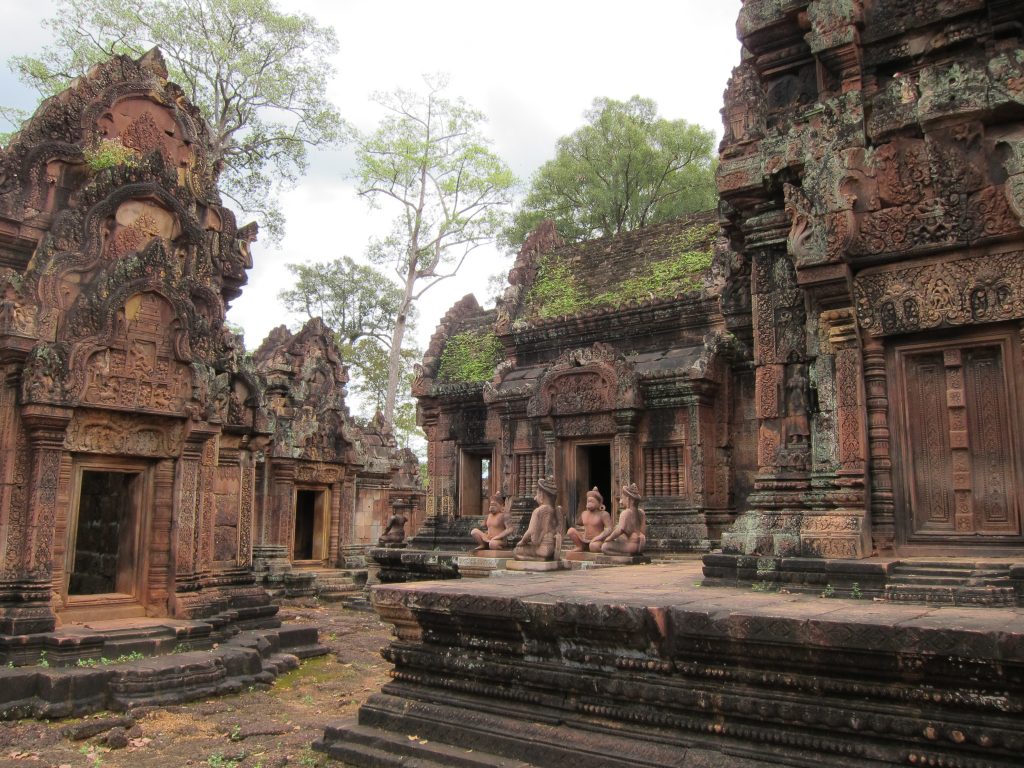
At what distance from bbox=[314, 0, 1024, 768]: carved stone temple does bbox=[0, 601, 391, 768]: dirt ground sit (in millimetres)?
879

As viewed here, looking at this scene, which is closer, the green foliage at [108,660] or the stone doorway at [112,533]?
the green foliage at [108,660]

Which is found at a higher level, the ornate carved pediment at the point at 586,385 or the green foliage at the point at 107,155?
the green foliage at the point at 107,155

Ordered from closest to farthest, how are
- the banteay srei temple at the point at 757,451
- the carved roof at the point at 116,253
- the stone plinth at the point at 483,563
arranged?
the banteay srei temple at the point at 757,451, the carved roof at the point at 116,253, the stone plinth at the point at 483,563

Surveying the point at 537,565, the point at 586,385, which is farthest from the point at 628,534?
the point at 586,385

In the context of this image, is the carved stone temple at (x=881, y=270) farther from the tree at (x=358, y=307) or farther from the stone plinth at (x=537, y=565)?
the tree at (x=358, y=307)

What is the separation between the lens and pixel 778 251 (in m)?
6.56

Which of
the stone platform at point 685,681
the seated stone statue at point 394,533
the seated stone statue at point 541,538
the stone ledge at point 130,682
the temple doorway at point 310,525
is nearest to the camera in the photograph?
the stone platform at point 685,681

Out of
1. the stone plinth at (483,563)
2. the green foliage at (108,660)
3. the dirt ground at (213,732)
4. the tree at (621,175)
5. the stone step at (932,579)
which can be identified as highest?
the tree at (621,175)

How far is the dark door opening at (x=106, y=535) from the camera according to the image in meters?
8.52

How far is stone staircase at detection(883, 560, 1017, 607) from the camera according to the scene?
4.77m

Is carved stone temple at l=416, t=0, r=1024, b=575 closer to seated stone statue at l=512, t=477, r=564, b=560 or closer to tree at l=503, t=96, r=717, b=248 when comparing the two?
seated stone statue at l=512, t=477, r=564, b=560

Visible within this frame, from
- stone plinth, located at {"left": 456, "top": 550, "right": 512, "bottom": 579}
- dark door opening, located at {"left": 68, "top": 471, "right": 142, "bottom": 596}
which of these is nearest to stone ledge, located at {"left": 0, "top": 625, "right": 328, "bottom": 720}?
dark door opening, located at {"left": 68, "top": 471, "right": 142, "bottom": 596}

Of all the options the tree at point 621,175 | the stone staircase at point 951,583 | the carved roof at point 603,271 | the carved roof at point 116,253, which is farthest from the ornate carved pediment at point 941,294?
the tree at point 621,175

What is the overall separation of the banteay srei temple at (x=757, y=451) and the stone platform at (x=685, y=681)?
0.01 meters
